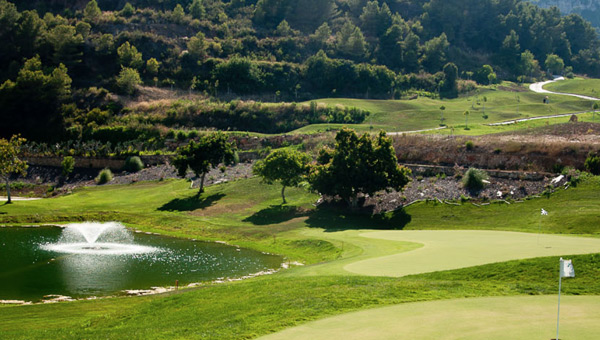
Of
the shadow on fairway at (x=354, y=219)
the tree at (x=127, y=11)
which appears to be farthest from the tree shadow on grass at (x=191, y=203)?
the tree at (x=127, y=11)

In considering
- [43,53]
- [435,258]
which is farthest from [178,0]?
[435,258]

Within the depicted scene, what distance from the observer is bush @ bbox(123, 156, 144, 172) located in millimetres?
91438

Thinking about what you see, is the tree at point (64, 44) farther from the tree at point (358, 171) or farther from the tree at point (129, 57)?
the tree at point (358, 171)

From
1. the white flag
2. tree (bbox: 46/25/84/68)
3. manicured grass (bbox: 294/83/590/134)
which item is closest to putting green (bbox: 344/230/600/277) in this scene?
the white flag

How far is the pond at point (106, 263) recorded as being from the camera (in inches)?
1475

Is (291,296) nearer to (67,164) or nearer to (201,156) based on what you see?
(201,156)

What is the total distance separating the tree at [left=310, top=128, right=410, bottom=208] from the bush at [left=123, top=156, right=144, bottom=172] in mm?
37934

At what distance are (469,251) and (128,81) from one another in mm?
98074

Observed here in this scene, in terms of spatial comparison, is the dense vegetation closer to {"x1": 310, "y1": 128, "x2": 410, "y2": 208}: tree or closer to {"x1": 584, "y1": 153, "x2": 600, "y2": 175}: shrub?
{"x1": 310, "y1": 128, "x2": 410, "y2": 208}: tree

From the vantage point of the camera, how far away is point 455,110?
120 m

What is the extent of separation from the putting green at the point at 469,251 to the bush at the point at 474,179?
17.9m

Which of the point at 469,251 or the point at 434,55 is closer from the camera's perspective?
the point at 469,251

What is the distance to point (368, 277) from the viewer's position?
102ft

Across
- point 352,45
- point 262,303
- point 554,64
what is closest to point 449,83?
point 352,45
